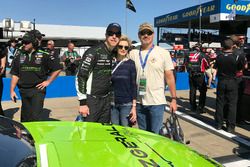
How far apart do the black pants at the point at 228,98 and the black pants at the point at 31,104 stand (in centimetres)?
344

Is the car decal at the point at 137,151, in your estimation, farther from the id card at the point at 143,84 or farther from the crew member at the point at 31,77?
the crew member at the point at 31,77

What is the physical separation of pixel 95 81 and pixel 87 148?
1612mm

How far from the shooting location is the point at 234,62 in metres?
6.21

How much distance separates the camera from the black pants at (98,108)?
3805 millimetres

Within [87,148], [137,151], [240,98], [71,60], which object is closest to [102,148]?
[87,148]

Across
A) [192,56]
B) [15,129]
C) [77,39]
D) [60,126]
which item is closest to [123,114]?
[60,126]

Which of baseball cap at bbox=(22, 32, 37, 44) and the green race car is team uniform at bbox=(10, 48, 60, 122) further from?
the green race car

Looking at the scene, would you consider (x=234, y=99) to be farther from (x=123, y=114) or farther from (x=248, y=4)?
(x=248, y=4)

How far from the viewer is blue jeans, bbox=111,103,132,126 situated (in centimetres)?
421

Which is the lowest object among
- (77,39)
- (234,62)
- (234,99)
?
(234,99)

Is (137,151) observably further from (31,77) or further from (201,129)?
(201,129)

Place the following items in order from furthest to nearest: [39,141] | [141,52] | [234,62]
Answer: [234,62] → [141,52] → [39,141]

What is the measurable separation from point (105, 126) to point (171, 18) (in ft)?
111

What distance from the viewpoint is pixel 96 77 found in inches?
148
